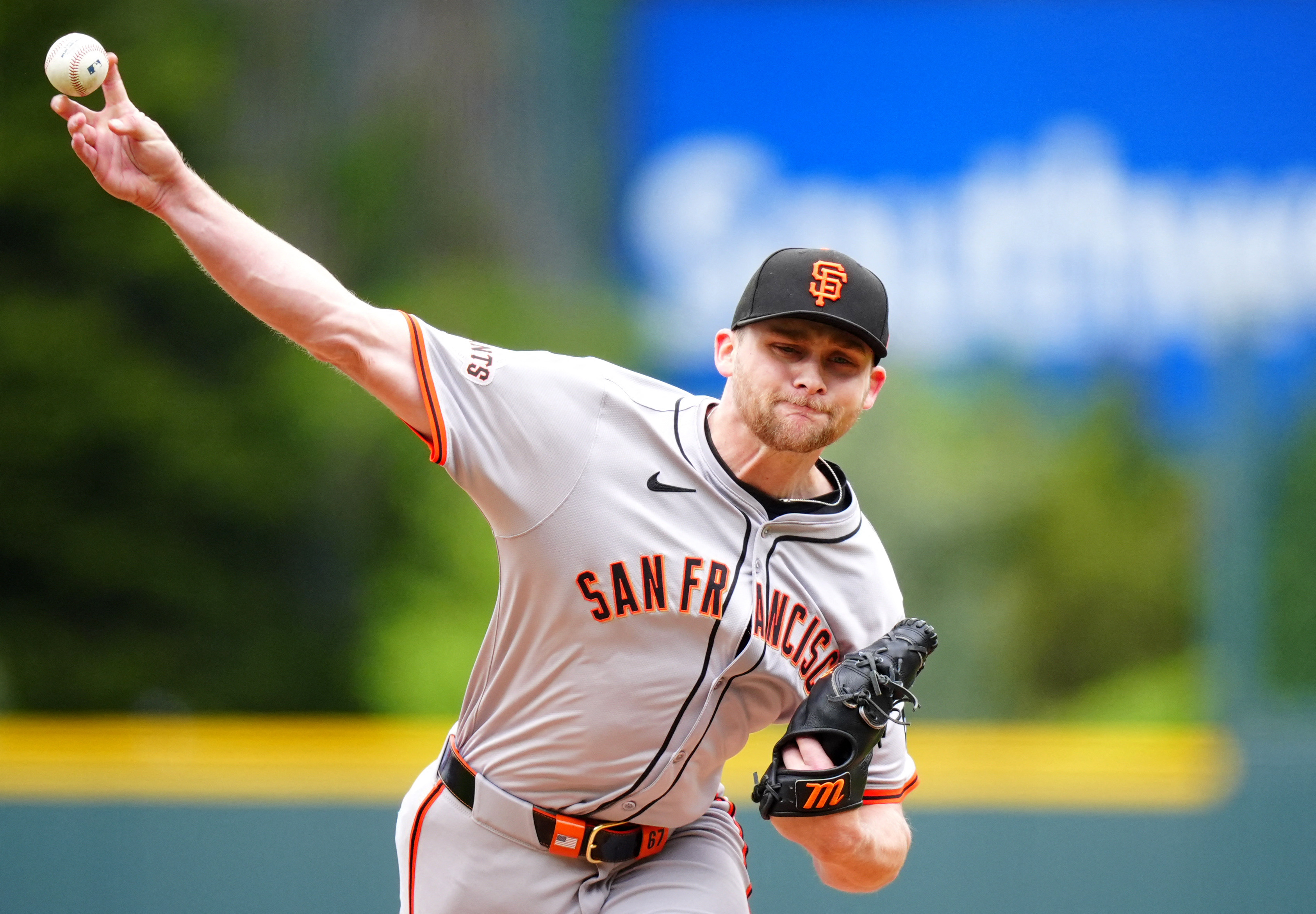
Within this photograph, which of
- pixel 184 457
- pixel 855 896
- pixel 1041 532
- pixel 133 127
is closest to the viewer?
pixel 133 127

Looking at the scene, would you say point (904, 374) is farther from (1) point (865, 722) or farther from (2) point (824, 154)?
(1) point (865, 722)

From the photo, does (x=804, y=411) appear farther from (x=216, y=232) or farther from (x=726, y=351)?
(x=216, y=232)

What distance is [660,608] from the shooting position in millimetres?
2871

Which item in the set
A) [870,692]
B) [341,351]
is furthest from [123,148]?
[870,692]

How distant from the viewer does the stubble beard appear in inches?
111

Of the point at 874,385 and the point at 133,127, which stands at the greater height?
the point at 874,385

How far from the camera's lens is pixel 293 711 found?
34.3 ft

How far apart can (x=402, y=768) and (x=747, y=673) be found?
297cm

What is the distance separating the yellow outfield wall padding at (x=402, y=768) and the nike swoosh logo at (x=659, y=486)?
9.28ft

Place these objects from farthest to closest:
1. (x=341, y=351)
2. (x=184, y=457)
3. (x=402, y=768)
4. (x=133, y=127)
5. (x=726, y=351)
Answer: (x=184, y=457) < (x=402, y=768) < (x=726, y=351) < (x=341, y=351) < (x=133, y=127)

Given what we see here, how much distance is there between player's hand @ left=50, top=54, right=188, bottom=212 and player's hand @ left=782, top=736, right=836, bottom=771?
1561 millimetres

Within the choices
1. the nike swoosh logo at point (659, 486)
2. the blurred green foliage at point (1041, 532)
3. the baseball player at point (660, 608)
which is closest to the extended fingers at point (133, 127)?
the baseball player at point (660, 608)

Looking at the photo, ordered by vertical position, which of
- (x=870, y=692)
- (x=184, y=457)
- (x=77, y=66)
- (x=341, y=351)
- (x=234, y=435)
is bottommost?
(x=870, y=692)

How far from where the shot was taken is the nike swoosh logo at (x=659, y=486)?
2.91m
